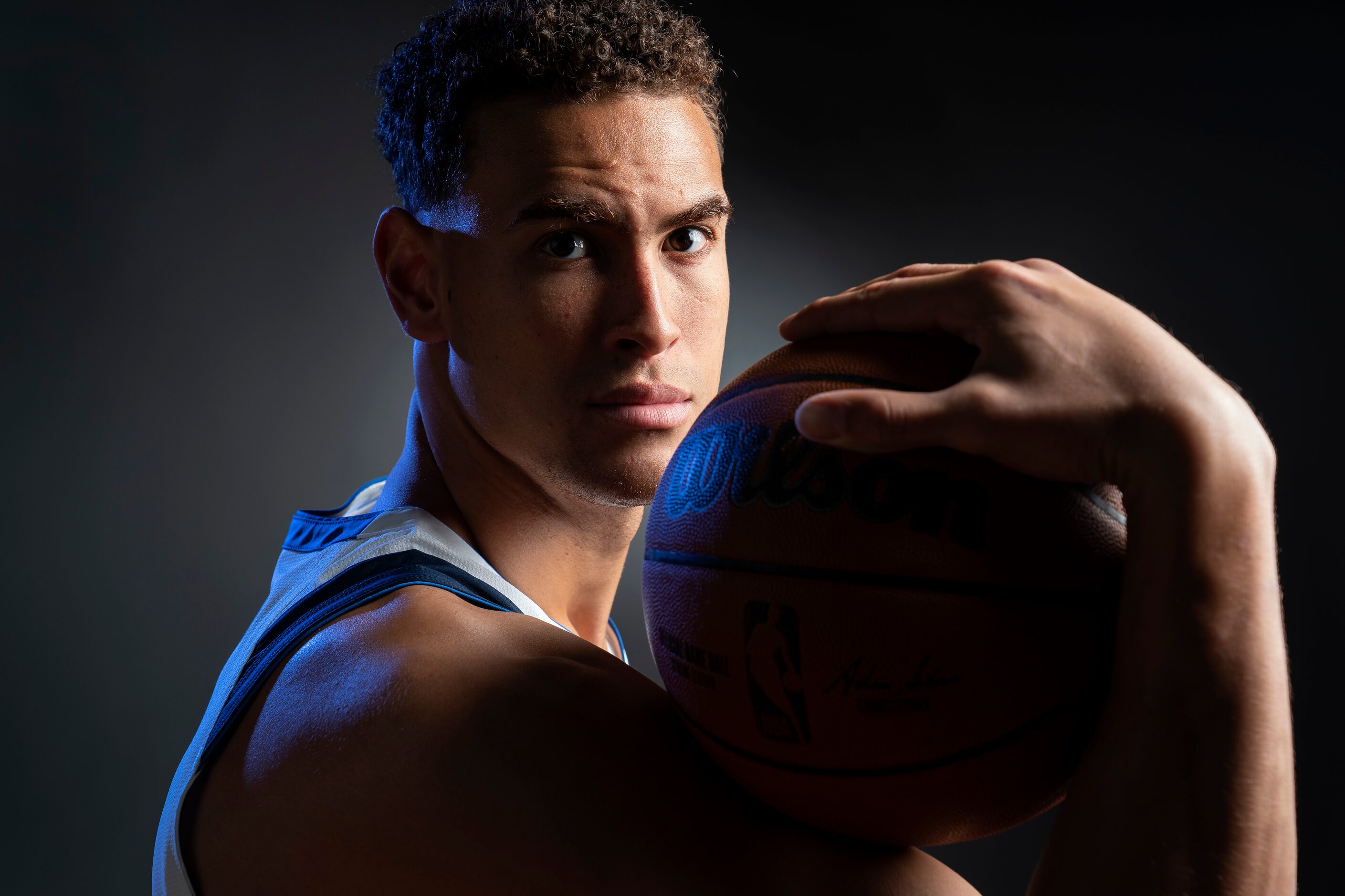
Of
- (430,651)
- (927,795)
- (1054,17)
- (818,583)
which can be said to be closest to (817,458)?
(818,583)

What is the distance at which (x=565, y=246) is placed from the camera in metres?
1.10

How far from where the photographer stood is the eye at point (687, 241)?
116cm

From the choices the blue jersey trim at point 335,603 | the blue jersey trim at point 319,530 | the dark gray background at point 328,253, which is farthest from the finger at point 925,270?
the dark gray background at point 328,253

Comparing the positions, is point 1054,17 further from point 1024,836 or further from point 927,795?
point 927,795

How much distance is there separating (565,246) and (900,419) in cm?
61

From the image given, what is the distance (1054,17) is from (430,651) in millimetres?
3020

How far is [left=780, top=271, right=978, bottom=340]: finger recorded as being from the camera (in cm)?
65

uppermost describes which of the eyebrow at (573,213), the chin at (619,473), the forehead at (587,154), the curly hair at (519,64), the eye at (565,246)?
the curly hair at (519,64)

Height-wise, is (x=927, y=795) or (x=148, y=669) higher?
(x=927, y=795)

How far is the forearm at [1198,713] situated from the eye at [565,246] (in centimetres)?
69

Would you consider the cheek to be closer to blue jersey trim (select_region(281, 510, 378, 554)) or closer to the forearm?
blue jersey trim (select_region(281, 510, 378, 554))

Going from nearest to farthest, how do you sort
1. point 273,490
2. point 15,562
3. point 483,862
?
point 483,862 < point 15,562 < point 273,490

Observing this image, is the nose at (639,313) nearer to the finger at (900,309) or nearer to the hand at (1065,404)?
the finger at (900,309)

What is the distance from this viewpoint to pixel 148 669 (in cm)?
214
